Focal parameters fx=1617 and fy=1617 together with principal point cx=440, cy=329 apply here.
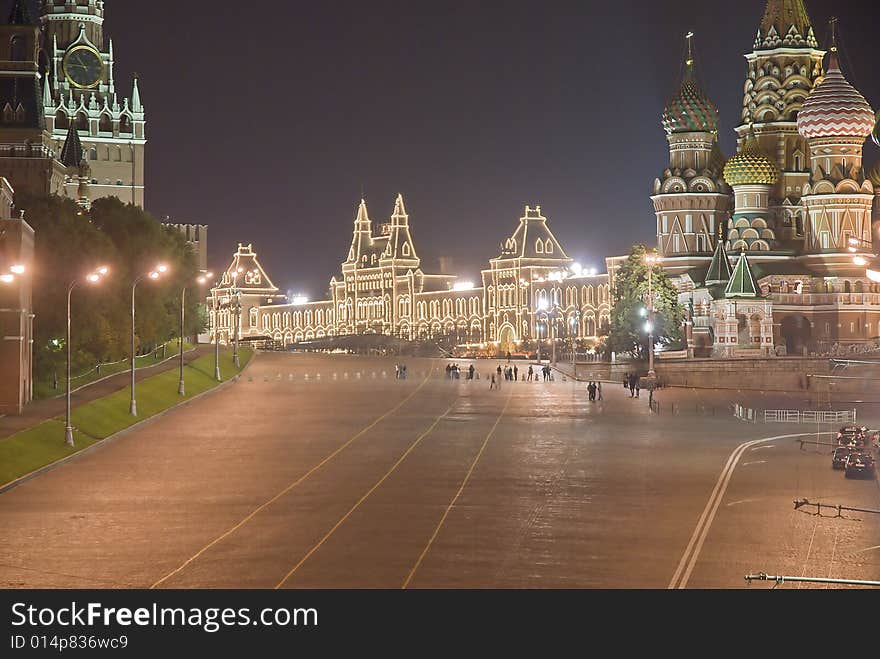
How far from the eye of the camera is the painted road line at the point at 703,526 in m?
28.2

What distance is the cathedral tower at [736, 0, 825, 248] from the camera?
401ft

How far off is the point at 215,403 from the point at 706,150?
68687mm

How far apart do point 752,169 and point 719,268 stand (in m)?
9.30

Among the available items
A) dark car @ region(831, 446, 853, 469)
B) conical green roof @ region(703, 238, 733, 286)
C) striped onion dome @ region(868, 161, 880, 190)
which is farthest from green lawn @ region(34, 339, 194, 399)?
striped onion dome @ region(868, 161, 880, 190)

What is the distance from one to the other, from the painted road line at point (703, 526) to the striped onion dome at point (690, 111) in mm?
80239

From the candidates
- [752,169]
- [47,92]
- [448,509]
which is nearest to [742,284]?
[752,169]

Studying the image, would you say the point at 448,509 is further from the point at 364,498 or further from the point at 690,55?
the point at 690,55

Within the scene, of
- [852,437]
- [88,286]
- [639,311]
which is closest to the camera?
[852,437]

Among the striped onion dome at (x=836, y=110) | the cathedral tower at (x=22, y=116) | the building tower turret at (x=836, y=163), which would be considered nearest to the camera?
the cathedral tower at (x=22, y=116)

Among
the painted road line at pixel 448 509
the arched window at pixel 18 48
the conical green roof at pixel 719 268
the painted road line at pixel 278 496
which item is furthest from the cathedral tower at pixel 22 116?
the conical green roof at pixel 719 268

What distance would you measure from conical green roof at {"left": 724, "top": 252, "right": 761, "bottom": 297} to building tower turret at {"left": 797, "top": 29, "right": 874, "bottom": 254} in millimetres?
8148

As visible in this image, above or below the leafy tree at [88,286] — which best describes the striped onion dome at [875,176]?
above

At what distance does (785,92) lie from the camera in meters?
123

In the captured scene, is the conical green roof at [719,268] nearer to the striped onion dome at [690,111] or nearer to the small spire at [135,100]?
the striped onion dome at [690,111]
